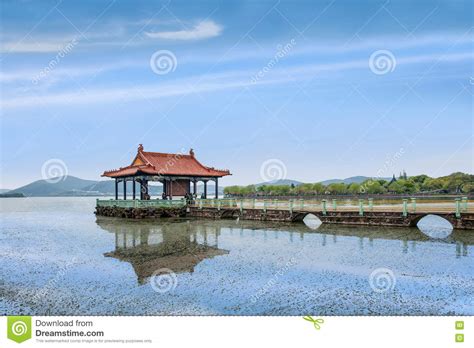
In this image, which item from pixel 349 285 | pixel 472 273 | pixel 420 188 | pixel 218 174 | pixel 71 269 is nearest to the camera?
pixel 349 285

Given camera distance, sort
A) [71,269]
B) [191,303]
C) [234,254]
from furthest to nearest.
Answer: [234,254], [71,269], [191,303]

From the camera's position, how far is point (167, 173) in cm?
3136

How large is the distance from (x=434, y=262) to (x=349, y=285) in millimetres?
4110

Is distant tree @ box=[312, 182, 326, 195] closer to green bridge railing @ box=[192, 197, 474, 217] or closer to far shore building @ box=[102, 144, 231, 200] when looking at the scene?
far shore building @ box=[102, 144, 231, 200]

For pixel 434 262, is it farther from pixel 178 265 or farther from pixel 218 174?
pixel 218 174

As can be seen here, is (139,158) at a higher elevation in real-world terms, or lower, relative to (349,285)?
higher

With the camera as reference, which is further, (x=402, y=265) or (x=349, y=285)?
(x=402, y=265)

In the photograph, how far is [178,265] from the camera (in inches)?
468

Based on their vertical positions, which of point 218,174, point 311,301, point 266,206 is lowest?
point 311,301

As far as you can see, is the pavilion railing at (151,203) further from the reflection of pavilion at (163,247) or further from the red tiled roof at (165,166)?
the reflection of pavilion at (163,247)

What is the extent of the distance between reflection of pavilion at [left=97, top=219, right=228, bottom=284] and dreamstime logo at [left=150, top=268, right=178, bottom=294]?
0.22 metres
